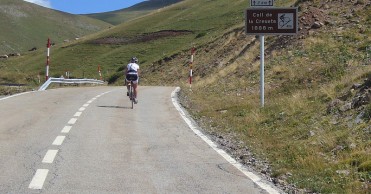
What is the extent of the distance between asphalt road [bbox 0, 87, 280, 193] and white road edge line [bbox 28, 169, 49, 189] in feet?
0.04

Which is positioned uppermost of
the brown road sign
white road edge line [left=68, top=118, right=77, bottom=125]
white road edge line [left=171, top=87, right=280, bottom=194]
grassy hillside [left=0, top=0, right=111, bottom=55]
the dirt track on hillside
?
grassy hillside [left=0, top=0, right=111, bottom=55]

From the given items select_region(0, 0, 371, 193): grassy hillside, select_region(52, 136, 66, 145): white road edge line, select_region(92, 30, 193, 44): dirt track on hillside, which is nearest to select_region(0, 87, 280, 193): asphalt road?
select_region(52, 136, 66, 145): white road edge line

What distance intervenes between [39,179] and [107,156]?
1942 millimetres

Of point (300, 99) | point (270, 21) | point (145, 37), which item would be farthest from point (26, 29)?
point (300, 99)

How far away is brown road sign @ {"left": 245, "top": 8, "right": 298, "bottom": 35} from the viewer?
51.9 feet

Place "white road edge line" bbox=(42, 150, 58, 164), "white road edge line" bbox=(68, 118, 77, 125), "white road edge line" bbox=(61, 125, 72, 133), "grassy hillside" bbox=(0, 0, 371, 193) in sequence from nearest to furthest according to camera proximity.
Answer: "grassy hillside" bbox=(0, 0, 371, 193), "white road edge line" bbox=(42, 150, 58, 164), "white road edge line" bbox=(61, 125, 72, 133), "white road edge line" bbox=(68, 118, 77, 125)

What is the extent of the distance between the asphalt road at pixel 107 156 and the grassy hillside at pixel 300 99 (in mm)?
782

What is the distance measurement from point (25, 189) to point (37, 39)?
17012 cm

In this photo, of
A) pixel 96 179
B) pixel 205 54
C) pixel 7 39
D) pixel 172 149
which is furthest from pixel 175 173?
pixel 7 39

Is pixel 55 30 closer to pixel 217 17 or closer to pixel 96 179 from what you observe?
pixel 217 17

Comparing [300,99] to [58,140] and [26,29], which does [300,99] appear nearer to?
[58,140]

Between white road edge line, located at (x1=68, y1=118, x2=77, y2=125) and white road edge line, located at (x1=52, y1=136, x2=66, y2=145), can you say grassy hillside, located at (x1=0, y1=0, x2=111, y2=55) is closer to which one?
white road edge line, located at (x1=68, y1=118, x2=77, y2=125)

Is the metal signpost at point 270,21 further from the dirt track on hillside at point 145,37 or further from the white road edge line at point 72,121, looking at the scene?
the dirt track on hillside at point 145,37

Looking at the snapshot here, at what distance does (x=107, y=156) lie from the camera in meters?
8.80
